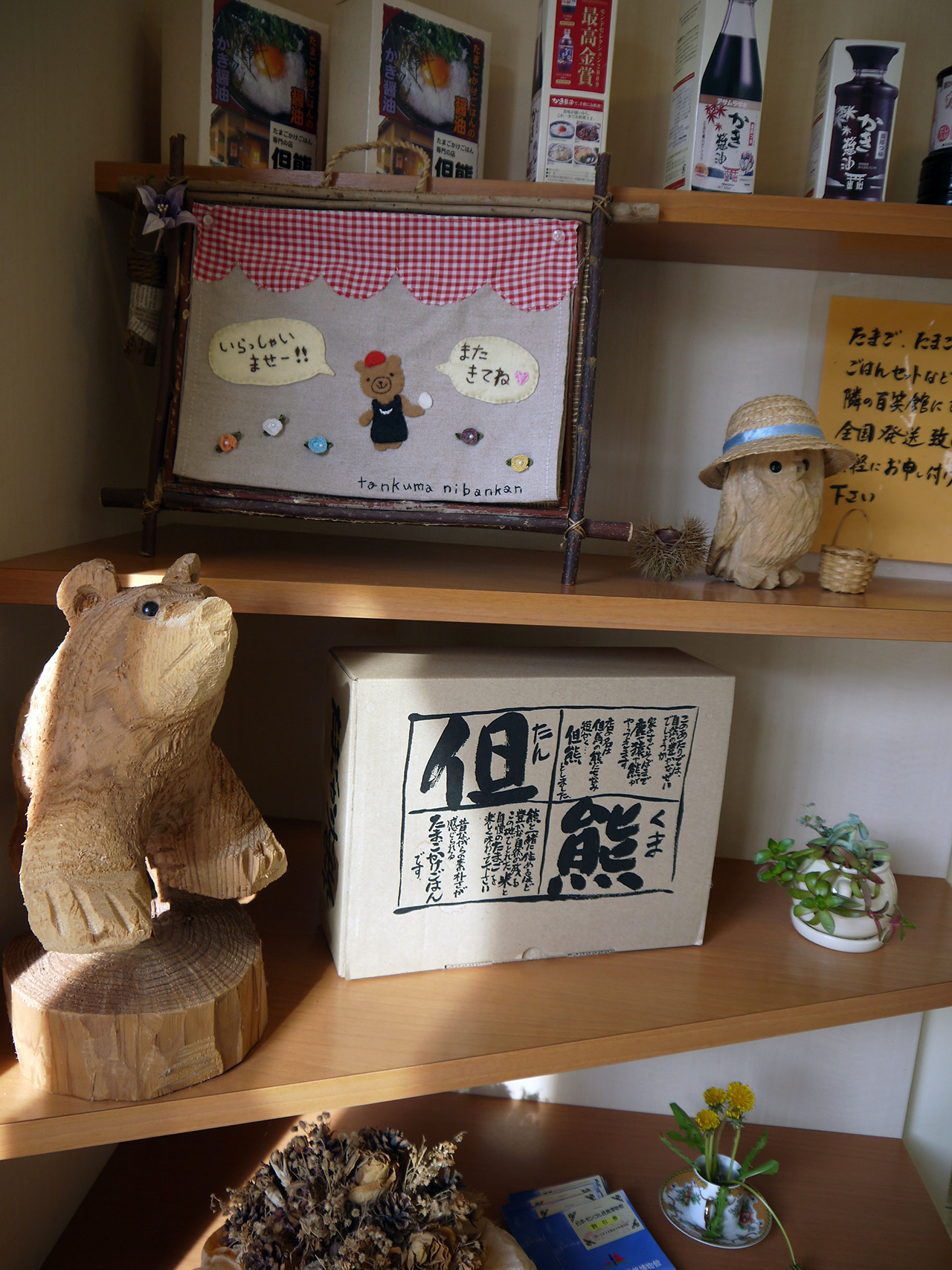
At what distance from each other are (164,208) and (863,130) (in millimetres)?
803

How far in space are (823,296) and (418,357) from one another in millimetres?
653

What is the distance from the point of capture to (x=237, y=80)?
0.98 meters

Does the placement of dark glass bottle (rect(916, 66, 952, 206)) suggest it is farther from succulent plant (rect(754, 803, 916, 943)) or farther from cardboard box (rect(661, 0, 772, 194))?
succulent plant (rect(754, 803, 916, 943))

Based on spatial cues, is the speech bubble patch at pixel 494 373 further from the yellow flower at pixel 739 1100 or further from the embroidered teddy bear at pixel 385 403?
the yellow flower at pixel 739 1100

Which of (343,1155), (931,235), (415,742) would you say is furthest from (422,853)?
(931,235)

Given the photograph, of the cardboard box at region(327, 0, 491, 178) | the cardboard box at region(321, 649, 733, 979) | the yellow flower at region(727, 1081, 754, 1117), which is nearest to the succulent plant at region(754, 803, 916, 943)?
the cardboard box at region(321, 649, 733, 979)

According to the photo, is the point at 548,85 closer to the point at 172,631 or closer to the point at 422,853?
the point at 172,631

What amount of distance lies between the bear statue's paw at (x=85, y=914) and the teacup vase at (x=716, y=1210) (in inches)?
39.3

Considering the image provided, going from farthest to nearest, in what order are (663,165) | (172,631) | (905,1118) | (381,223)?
1. (905,1118)
2. (663,165)
3. (381,223)
4. (172,631)

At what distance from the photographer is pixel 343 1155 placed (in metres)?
0.98

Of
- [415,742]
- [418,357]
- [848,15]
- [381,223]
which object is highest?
[848,15]

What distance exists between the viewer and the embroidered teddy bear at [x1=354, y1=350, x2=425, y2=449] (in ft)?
3.05

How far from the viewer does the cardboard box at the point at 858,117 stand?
999 millimetres

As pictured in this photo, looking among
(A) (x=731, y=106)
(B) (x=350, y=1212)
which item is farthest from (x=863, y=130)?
(B) (x=350, y=1212)
